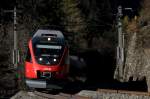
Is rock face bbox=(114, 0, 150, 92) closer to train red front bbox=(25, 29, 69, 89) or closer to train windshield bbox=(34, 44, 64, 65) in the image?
train red front bbox=(25, 29, 69, 89)

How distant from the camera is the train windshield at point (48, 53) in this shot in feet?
75.5


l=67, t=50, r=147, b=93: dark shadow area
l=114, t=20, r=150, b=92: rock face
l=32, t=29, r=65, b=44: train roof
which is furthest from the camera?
l=114, t=20, r=150, b=92: rock face

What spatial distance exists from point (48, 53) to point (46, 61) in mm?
430

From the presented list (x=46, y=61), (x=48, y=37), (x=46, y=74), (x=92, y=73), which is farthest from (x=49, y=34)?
(x=92, y=73)

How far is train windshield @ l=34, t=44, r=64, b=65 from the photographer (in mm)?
23016

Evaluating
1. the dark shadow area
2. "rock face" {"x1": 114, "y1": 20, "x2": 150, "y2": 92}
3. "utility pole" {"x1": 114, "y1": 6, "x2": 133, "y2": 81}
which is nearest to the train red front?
the dark shadow area

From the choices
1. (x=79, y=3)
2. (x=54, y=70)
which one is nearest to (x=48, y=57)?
(x=54, y=70)

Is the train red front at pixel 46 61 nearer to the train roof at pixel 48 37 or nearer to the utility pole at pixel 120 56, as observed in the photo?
the train roof at pixel 48 37

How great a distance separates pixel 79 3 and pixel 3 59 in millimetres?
50184

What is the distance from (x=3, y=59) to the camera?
3991 centimetres

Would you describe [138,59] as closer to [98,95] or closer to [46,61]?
[98,95]

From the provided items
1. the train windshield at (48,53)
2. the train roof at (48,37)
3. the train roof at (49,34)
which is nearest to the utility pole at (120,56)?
the train roof at (49,34)

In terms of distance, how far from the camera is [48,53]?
23141 mm

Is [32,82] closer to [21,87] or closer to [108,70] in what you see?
[21,87]
